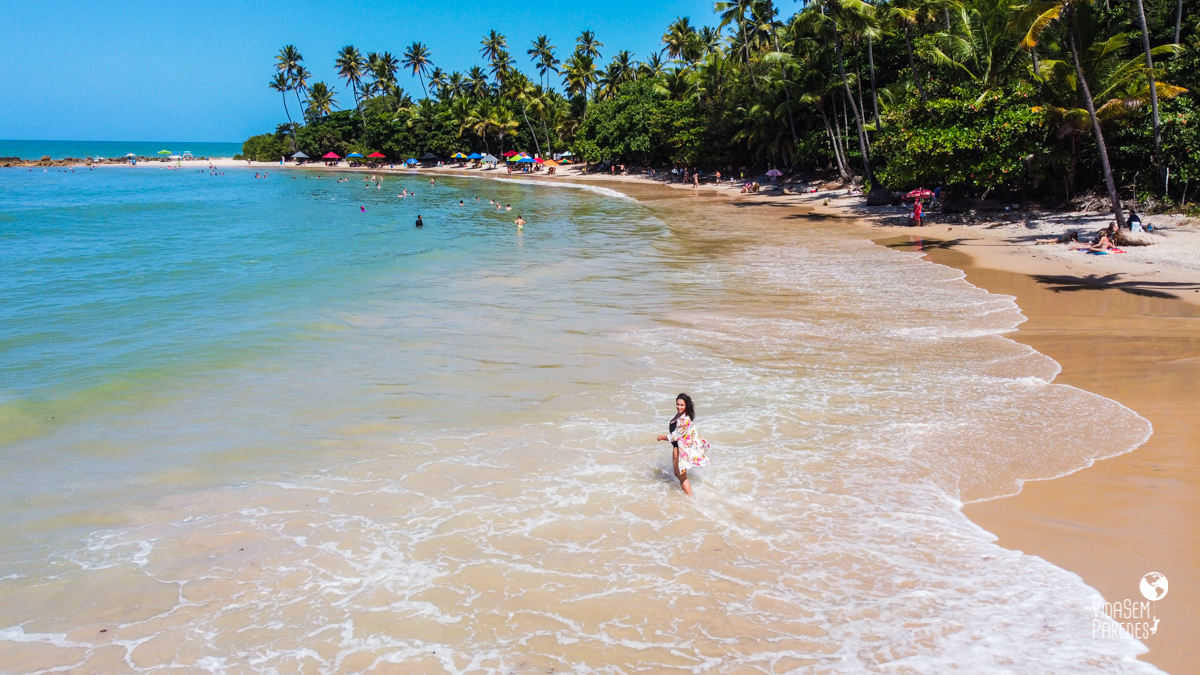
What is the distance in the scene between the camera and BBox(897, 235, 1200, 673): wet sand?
5.43 meters

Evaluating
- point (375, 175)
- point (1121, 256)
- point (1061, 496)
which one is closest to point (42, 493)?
point (1061, 496)

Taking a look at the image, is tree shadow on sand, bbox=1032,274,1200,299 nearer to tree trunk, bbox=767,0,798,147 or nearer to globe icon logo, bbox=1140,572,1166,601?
globe icon logo, bbox=1140,572,1166,601

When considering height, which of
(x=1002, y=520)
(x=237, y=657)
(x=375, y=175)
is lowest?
(x=237, y=657)

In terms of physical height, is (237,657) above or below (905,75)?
below

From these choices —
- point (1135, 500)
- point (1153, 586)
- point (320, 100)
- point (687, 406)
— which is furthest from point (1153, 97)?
point (320, 100)

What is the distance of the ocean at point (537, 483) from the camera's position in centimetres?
526

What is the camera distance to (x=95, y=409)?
1011cm

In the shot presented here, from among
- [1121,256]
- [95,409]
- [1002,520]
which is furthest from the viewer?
[1121,256]

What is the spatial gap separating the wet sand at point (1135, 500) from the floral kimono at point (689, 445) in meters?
2.56

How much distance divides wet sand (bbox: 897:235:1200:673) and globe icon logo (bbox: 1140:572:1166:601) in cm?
5

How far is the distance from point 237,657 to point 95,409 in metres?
6.85

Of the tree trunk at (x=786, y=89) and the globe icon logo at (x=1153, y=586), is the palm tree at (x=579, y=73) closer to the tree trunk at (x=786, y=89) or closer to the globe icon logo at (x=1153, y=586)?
the tree trunk at (x=786, y=89)

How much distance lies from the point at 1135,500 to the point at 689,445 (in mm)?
4164

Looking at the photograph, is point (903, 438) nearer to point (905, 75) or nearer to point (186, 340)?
point (186, 340)
